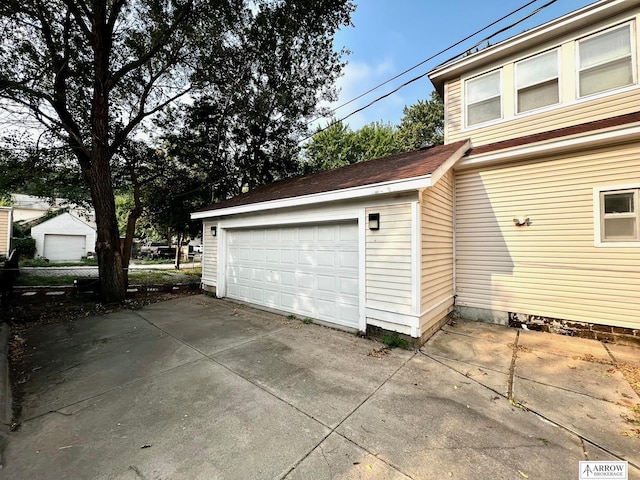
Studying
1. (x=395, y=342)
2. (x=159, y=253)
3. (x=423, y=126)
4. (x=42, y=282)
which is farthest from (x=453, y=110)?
(x=159, y=253)

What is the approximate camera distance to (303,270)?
5.95 metres

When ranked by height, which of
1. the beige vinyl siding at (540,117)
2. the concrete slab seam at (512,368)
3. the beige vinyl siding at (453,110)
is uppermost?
the beige vinyl siding at (453,110)

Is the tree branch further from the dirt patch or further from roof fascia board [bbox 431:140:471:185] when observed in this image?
roof fascia board [bbox 431:140:471:185]

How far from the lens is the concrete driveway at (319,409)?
203 centimetres

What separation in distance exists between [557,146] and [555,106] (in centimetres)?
112

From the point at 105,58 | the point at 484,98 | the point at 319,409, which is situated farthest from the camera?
the point at 105,58

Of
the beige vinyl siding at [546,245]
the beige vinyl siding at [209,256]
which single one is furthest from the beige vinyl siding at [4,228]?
the beige vinyl siding at [546,245]

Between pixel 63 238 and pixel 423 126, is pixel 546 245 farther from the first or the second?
pixel 63 238

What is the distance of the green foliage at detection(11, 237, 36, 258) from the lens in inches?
747

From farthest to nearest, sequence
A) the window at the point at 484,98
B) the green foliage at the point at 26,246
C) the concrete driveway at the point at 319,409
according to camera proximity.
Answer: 1. the green foliage at the point at 26,246
2. the window at the point at 484,98
3. the concrete driveway at the point at 319,409

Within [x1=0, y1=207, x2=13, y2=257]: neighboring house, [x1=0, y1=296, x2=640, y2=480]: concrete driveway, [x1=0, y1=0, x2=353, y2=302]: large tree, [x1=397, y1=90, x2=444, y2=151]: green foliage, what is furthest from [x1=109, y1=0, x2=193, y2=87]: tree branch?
[x1=397, y1=90, x2=444, y2=151]: green foliage

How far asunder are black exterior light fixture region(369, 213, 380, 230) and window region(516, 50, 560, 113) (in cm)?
399

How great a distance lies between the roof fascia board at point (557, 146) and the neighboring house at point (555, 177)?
0.02 meters

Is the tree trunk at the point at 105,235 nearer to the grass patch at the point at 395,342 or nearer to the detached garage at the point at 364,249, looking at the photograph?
the detached garage at the point at 364,249
